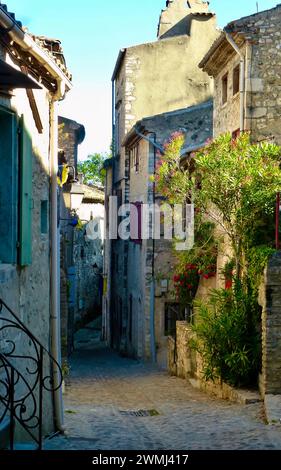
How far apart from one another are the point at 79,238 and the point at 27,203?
2662 centimetres

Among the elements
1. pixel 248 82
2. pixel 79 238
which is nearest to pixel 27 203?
pixel 248 82

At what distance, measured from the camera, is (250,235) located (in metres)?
15.0

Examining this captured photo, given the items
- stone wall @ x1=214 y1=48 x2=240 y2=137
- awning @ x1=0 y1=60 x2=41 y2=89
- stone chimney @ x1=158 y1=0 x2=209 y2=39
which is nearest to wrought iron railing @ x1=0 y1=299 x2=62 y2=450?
awning @ x1=0 y1=60 x2=41 y2=89

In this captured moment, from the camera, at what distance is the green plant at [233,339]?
46.2 feet

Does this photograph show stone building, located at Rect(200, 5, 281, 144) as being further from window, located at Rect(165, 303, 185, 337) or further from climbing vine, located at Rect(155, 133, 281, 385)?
window, located at Rect(165, 303, 185, 337)

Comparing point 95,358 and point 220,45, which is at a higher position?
point 220,45

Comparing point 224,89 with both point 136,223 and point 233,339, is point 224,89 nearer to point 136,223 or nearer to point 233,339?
point 233,339

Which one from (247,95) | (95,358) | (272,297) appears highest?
(247,95)

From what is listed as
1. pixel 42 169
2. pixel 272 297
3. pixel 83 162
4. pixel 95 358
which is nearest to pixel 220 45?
pixel 272 297

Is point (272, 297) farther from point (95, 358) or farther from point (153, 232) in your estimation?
point (95, 358)

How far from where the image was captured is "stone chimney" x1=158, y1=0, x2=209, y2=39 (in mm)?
28875

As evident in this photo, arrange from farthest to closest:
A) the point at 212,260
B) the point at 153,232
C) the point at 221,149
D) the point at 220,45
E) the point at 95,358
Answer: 1. the point at 95,358
2. the point at 153,232
3. the point at 212,260
4. the point at 220,45
5. the point at 221,149

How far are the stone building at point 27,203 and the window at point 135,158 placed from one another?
15.0 meters

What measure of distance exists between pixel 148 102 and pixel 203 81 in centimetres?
214
